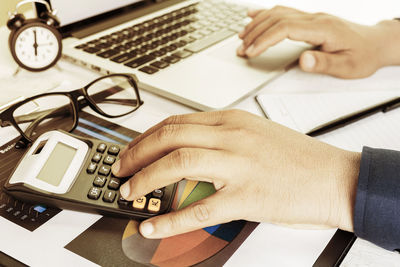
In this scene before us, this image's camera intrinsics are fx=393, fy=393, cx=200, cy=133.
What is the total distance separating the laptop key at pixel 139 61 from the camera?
2.39ft

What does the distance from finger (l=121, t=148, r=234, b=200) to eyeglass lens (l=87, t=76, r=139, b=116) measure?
0.77ft

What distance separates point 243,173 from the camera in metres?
0.44

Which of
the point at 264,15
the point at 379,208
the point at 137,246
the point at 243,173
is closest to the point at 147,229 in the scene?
the point at 137,246

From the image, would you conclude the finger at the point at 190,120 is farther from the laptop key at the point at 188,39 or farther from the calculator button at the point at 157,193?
the laptop key at the point at 188,39

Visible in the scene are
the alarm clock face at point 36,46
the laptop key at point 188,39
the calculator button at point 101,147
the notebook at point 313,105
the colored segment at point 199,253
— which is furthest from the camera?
the laptop key at point 188,39

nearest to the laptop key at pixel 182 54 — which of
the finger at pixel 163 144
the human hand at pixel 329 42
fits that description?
the human hand at pixel 329 42

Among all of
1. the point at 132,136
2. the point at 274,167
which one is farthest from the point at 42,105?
the point at 274,167

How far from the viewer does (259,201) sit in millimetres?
438

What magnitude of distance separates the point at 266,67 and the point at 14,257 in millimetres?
542

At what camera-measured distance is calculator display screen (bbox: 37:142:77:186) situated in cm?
45

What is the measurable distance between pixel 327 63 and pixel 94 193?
515 mm

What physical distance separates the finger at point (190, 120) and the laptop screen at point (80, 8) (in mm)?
436

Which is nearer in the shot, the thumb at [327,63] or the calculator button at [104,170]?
the calculator button at [104,170]

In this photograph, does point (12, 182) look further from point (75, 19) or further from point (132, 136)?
point (75, 19)
